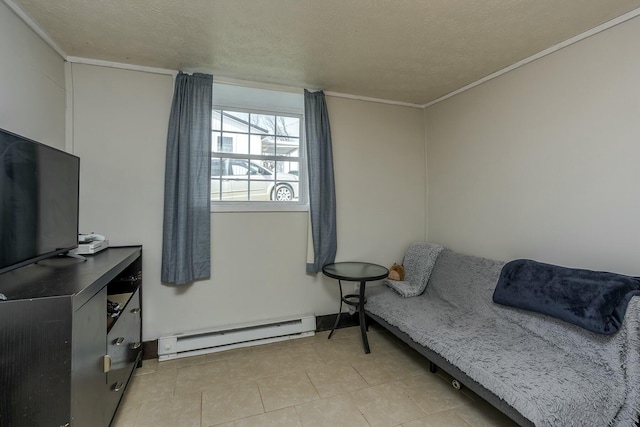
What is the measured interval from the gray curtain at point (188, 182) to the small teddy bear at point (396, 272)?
5.87 ft

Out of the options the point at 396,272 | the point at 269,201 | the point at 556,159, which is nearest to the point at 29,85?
the point at 269,201

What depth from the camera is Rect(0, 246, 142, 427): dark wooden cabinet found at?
978 mm

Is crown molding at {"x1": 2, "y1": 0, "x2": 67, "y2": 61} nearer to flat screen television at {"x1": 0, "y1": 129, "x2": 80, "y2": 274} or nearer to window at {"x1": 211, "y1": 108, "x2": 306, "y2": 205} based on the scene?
flat screen television at {"x1": 0, "y1": 129, "x2": 80, "y2": 274}

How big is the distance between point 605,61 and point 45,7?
10.9 feet

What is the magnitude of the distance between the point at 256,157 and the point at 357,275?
1.45 meters

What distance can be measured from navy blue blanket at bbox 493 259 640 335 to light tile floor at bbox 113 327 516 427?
71cm

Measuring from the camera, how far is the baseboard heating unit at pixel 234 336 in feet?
7.73

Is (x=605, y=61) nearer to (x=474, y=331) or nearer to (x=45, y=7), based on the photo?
(x=474, y=331)

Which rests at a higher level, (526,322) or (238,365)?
(526,322)

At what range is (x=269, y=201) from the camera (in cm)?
283

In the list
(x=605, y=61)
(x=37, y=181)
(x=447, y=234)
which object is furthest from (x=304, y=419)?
(x=605, y=61)

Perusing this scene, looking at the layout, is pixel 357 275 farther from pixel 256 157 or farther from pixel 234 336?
pixel 256 157

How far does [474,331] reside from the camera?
77.6 inches

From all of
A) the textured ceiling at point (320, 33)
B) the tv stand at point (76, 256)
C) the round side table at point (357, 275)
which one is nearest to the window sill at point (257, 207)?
the round side table at point (357, 275)
